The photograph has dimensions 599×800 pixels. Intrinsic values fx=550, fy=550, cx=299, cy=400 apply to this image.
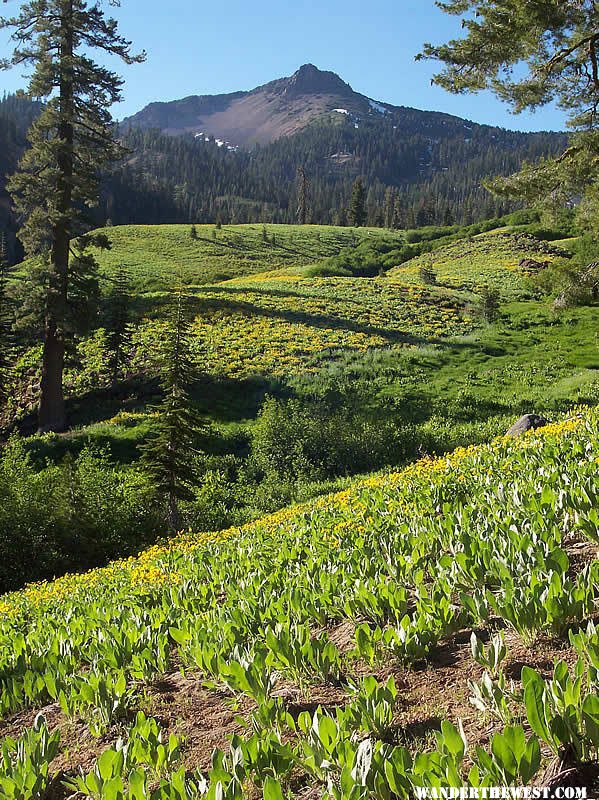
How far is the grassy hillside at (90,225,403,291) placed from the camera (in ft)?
196

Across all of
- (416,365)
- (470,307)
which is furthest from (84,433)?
(470,307)

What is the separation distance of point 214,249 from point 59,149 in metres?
58.4

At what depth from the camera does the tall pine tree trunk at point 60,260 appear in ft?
69.8

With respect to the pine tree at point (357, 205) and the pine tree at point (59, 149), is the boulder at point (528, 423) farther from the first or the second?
the pine tree at point (357, 205)

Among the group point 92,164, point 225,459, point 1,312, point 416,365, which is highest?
point 92,164

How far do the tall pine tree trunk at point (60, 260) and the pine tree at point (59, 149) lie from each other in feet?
0.12

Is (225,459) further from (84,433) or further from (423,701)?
(423,701)

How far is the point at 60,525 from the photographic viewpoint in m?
13.5

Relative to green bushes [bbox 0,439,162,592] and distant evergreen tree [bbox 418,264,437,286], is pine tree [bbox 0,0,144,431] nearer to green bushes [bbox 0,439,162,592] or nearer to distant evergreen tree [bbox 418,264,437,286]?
green bushes [bbox 0,439,162,592]

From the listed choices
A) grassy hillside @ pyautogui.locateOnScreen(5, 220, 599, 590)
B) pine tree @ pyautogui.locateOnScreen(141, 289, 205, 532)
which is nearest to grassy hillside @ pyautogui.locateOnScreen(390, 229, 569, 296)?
grassy hillside @ pyautogui.locateOnScreen(5, 220, 599, 590)

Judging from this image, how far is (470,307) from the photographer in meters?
41.2

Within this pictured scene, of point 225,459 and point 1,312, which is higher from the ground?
point 1,312

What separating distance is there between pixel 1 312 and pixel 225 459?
15415 mm

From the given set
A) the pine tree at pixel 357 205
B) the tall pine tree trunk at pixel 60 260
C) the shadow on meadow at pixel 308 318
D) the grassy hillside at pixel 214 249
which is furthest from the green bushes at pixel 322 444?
the pine tree at pixel 357 205
